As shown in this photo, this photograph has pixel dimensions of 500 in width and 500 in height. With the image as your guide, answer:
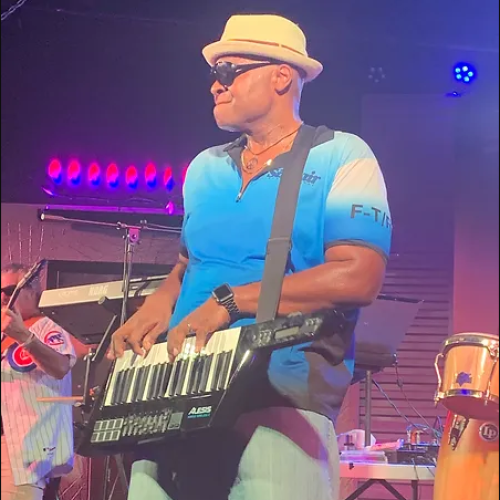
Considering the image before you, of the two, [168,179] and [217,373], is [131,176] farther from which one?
[217,373]

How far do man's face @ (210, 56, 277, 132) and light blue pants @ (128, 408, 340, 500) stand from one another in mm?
607

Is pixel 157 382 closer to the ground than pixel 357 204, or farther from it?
closer to the ground

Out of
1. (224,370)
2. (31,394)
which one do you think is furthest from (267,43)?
(31,394)

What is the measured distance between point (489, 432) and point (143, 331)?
703 millimetres

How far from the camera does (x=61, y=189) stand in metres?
2.53

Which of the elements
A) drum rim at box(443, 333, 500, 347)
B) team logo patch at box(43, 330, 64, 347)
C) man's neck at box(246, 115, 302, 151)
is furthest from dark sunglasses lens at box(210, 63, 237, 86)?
team logo patch at box(43, 330, 64, 347)

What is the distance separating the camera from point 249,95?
1.87 metres

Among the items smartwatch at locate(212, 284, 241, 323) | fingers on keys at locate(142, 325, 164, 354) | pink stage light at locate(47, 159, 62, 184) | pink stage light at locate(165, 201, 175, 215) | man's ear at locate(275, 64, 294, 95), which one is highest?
man's ear at locate(275, 64, 294, 95)

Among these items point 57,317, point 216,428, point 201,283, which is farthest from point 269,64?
point 57,317

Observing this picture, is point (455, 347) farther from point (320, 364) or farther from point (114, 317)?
point (114, 317)

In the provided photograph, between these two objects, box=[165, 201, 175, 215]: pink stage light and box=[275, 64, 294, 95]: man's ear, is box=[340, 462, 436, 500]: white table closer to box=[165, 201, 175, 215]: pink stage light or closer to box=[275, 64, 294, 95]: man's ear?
box=[165, 201, 175, 215]: pink stage light

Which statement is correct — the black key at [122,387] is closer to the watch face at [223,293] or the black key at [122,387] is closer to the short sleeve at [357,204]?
the watch face at [223,293]

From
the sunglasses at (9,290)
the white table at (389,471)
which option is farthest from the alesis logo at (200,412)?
the white table at (389,471)

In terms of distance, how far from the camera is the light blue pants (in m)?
1.62
